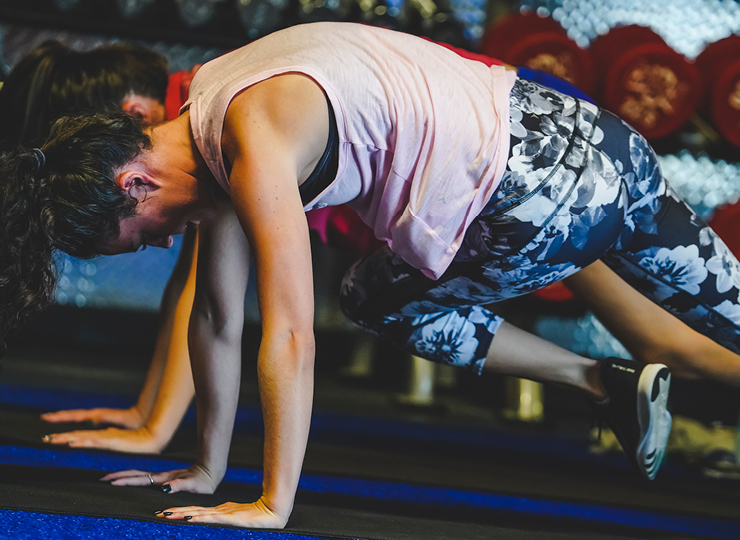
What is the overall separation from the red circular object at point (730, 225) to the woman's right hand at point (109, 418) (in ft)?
6.05

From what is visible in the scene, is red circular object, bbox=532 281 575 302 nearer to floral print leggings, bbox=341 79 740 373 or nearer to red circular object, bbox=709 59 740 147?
red circular object, bbox=709 59 740 147

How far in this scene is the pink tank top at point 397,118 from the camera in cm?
97

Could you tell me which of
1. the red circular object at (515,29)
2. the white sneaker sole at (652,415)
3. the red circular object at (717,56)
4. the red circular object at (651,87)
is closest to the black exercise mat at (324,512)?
the white sneaker sole at (652,415)

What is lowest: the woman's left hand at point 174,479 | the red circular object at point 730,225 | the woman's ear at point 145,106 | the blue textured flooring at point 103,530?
the woman's left hand at point 174,479

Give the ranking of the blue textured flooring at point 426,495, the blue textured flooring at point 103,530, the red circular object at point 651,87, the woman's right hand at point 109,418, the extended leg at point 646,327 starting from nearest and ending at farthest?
the blue textured flooring at point 103,530 < the blue textured flooring at point 426,495 < the extended leg at point 646,327 < the woman's right hand at point 109,418 < the red circular object at point 651,87

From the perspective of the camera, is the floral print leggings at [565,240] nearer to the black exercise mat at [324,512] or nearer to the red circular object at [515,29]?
the black exercise mat at [324,512]

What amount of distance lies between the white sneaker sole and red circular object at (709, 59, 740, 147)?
4.94 ft

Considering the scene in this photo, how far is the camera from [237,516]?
3.04 ft

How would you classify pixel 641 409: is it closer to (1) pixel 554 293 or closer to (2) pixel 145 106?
(1) pixel 554 293

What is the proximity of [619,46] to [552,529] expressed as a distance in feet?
6.09

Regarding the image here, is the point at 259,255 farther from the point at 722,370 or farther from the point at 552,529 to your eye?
the point at 722,370

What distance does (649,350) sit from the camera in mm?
1474

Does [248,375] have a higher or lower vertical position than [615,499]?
lower

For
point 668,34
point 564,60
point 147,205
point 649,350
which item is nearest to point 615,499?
point 649,350
